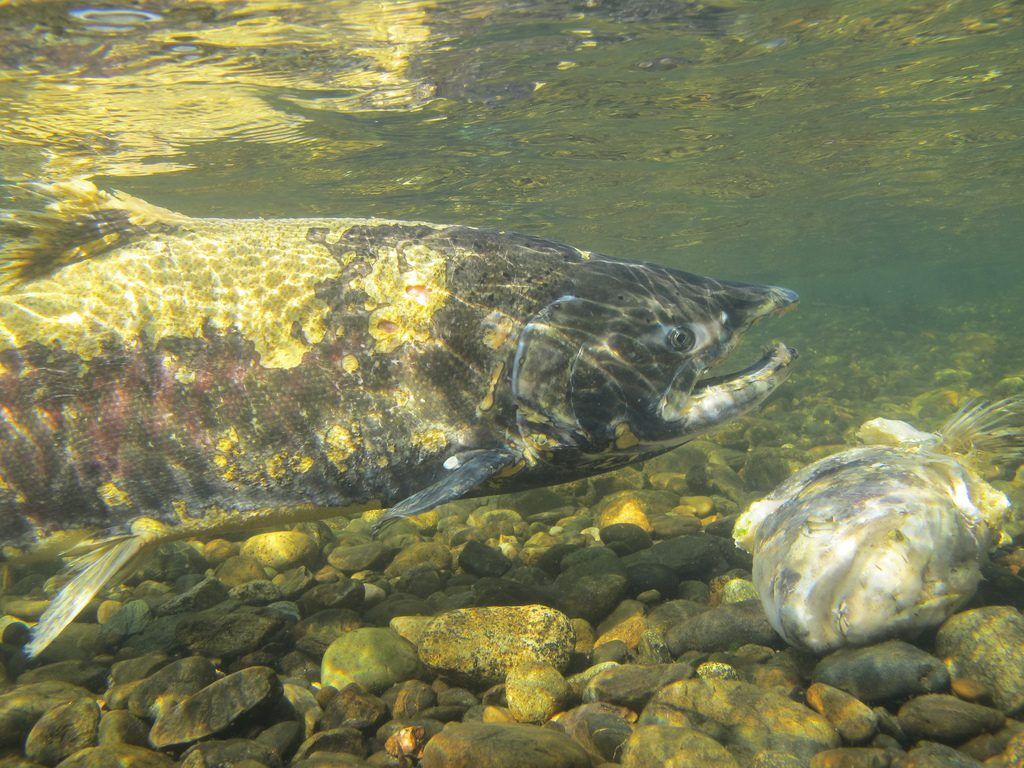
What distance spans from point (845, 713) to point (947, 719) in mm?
358

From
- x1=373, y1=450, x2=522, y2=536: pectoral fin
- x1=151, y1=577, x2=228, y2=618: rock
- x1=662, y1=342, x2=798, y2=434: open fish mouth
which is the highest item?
x1=662, y1=342, x2=798, y2=434: open fish mouth

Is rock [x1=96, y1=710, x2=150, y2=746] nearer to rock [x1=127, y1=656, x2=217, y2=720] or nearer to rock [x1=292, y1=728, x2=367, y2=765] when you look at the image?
rock [x1=127, y1=656, x2=217, y2=720]

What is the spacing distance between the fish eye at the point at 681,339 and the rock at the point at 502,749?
2.17 m

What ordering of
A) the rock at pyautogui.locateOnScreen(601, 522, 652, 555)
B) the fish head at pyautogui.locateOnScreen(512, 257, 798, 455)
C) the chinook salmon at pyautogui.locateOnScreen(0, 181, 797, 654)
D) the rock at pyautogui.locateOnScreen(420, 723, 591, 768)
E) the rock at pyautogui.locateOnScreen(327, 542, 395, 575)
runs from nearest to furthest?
the rock at pyautogui.locateOnScreen(420, 723, 591, 768) < the chinook salmon at pyautogui.locateOnScreen(0, 181, 797, 654) < the fish head at pyautogui.locateOnScreen(512, 257, 798, 455) < the rock at pyautogui.locateOnScreen(601, 522, 652, 555) < the rock at pyautogui.locateOnScreen(327, 542, 395, 575)

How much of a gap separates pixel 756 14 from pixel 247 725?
11980mm

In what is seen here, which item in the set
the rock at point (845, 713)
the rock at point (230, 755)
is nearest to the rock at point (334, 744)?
the rock at point (230, 755)

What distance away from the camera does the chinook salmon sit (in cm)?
333

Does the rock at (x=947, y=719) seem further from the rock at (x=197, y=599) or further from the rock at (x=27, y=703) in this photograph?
the rock at (x=197, y=599)

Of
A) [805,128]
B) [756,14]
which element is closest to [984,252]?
[805,128]

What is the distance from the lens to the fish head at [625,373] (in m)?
3.44

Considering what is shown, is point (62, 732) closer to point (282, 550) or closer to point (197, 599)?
point (197, 599)

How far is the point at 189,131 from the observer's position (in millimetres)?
12641

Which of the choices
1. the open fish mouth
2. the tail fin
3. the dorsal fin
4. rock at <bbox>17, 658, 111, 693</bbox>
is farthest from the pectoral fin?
the tail fin

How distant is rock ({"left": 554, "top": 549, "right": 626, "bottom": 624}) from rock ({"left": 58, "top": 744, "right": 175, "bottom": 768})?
7.45 ft
